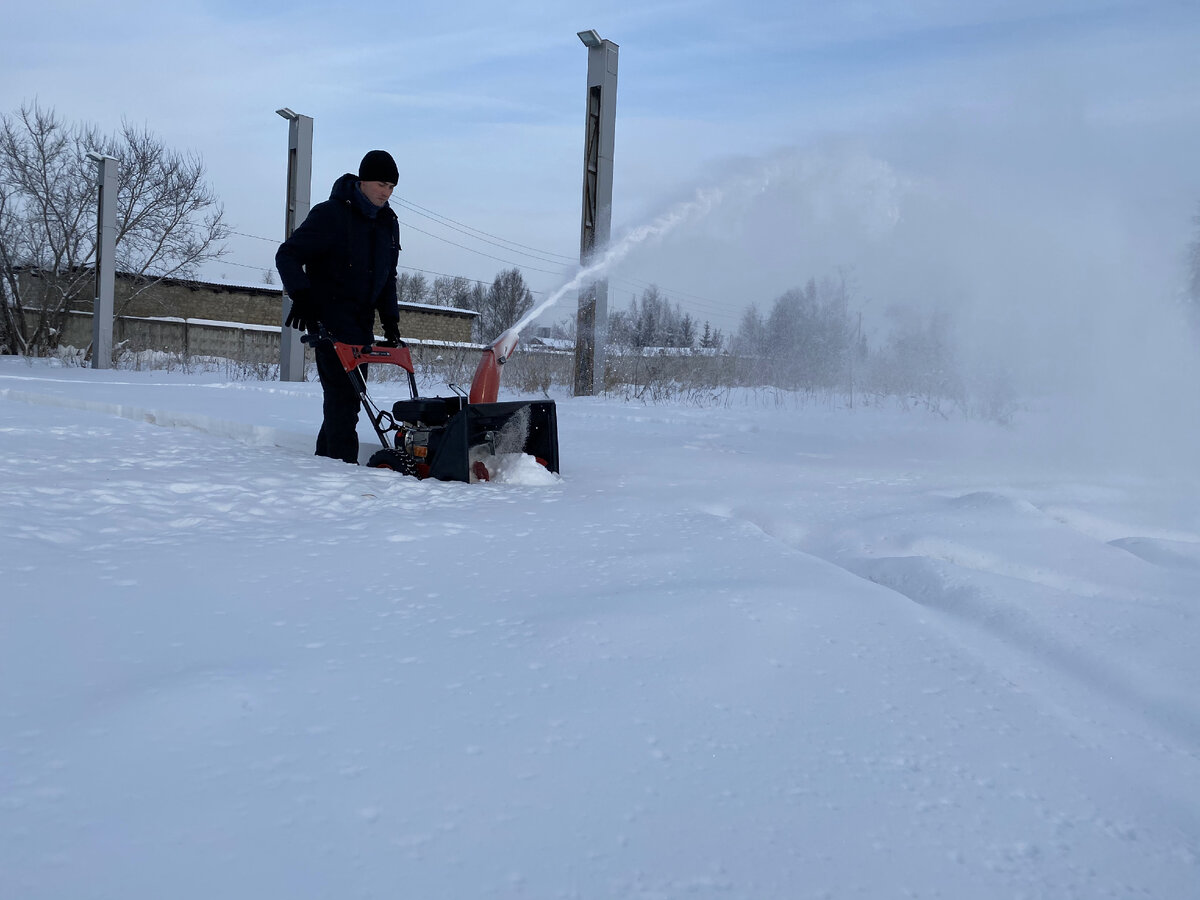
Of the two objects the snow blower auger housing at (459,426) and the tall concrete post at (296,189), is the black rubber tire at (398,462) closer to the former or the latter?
the snow blower auger housing at (459,426)

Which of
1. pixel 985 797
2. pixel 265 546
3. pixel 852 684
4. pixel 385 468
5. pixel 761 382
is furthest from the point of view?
pixel 761 382

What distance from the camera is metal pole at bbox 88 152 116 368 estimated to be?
18.8 metres

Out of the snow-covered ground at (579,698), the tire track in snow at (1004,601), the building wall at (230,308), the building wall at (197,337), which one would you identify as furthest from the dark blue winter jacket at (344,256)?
the building wall at (230,308)

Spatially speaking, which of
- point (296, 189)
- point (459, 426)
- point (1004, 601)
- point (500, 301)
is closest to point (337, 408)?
point (459, 426)

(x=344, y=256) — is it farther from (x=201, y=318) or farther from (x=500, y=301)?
(x=500, y=301)

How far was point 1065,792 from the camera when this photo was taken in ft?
4.90

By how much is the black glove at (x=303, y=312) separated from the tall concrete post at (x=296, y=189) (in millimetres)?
10786

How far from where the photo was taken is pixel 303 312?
457 centimetres

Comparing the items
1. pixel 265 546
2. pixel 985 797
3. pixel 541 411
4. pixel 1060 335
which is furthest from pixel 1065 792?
pixel 1060 335

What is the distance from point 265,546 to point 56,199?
28.2 metres

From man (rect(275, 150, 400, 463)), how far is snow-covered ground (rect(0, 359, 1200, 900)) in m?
1.01

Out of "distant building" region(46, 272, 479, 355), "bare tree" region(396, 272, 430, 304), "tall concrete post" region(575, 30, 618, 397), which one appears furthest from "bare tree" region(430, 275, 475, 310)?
"tall concrete post" region(575, 30, 618, 397)

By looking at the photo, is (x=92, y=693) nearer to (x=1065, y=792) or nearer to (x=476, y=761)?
(x=476, y=761)

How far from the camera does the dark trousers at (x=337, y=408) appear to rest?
4613 mm
